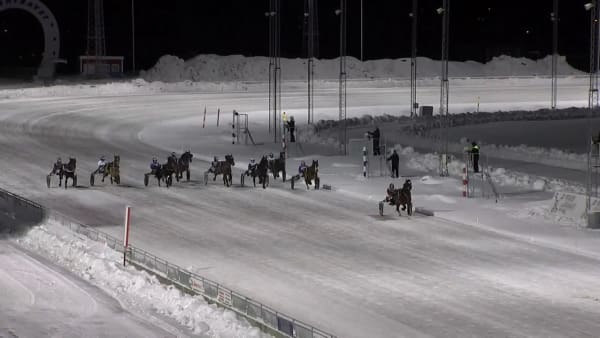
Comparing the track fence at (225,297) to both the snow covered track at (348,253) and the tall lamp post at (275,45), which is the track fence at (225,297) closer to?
the snow covered track at (348,253)

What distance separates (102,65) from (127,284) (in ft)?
166

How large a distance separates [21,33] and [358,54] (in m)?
26.8

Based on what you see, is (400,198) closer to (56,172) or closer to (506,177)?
(506,177)

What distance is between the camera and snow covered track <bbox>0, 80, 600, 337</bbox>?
1460 centimetres

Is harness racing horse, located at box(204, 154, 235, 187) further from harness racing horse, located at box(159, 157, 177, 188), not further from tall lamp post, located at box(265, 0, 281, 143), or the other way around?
tall lamp post, located at box(265, 0, 281, 143)

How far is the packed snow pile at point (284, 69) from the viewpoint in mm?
70188

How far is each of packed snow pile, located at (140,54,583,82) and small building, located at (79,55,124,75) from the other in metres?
2.95

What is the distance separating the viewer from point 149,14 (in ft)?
275

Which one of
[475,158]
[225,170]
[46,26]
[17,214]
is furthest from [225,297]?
[46,26]

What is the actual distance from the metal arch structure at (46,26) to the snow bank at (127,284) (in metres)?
47.3

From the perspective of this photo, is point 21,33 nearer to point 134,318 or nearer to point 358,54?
point 358,54

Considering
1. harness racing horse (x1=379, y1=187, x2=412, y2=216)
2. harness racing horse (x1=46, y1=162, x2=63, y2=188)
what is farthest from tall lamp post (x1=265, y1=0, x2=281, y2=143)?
harness racing horse (x1=379, y1=187, x2=412, y2=216)

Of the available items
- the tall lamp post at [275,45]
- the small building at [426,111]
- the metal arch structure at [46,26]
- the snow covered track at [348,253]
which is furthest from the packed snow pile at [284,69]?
the snow covered track at [348,253]

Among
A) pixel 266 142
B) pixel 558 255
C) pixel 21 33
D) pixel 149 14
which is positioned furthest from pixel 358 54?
pixel 558 255
